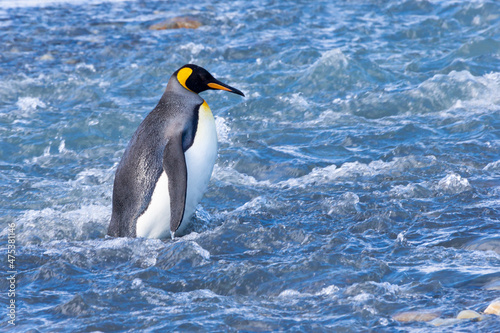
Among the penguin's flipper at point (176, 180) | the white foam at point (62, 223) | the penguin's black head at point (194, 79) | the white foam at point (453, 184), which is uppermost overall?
the penguin's black head at point (194, 79)

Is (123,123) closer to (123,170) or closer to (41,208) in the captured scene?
(41,208)

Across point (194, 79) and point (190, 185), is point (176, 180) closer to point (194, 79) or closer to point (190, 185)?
point (190, 185)

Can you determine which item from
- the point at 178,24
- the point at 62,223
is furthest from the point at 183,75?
the point at 178,24

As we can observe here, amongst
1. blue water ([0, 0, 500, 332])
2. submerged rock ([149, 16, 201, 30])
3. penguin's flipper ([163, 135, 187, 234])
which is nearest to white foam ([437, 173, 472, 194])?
blue water ([0, 0, 500, 332])

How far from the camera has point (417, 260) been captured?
4141 millimetres

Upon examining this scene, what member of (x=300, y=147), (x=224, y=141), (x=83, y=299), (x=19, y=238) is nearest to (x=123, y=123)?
(x=224, y=141)

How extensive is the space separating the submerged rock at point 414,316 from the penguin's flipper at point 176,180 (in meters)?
1.74

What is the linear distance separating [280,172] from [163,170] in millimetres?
1697

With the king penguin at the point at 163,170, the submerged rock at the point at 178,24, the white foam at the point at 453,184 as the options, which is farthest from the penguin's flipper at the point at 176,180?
the submerged rock at the point at 178,24

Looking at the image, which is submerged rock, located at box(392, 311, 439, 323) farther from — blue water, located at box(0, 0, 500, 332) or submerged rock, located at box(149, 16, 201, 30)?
submerged rock, located at box(149, 16, 201, 30)

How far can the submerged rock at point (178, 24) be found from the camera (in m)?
12.3

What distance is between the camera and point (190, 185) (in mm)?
4938

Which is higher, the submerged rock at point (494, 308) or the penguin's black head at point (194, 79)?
the penguin's black head at point (194, 79)

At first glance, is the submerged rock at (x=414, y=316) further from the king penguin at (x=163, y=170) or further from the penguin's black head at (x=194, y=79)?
the penguin's black head at (x=194, y=79)
